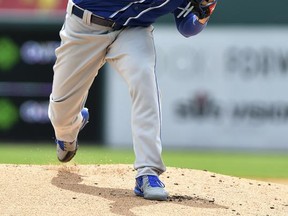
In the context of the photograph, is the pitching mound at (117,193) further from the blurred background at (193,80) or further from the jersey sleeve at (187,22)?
the blurred background at (193,80)

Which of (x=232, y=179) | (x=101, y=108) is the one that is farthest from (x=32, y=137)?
(x=232, y=179)

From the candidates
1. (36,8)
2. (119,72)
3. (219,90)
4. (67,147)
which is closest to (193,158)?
(219,90)

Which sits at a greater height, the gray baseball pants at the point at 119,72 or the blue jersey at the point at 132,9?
the blue jersey at the point at 132,9

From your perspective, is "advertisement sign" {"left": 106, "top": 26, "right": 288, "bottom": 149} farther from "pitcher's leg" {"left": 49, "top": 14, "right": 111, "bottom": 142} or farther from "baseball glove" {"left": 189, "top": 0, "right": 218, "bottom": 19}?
"baseball glove" {"left": 189, "top": 0, "right": 218, "bottom": 19}

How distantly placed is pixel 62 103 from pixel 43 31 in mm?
6740

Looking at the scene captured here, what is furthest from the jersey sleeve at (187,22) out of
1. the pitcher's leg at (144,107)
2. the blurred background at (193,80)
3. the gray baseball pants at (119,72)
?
Result: the blurred background at (193,80)

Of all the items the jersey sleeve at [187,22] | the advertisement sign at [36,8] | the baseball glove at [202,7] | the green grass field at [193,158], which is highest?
the baseball glove at [202,7]

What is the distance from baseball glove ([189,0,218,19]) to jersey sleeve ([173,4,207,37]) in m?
0.07

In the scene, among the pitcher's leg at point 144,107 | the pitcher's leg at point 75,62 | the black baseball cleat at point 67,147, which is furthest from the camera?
the black baseball cleat at point 67,147

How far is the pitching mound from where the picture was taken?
421 centimetres

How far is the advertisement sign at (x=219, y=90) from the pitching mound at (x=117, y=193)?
5724mm

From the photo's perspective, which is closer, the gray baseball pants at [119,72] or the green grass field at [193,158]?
the gray baseball pants at [119,72]

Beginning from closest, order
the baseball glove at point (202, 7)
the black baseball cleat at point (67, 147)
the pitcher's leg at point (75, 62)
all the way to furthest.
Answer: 1. the baseball glove at point (202, 7)
2. the pitcher's leg at point (75, 62)
3. the black baseball cleat at point (67, 147)

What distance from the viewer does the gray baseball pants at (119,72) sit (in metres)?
4.54
